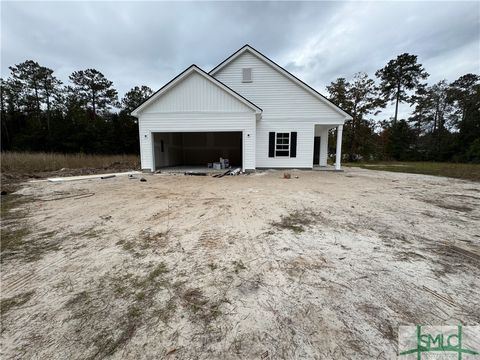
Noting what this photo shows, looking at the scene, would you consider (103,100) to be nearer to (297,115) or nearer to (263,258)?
(297,115)

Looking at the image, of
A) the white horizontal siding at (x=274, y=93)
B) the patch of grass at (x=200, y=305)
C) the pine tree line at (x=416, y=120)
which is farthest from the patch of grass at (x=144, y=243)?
the pine tree line at (x=416, y=120)

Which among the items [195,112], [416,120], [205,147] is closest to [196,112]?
[195,112]

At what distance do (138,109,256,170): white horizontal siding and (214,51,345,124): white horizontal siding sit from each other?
2.01 meters

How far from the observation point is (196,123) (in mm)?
10633

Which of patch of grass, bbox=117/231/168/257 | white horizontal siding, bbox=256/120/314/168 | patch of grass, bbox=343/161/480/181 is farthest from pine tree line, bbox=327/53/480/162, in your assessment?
patch of grass, bbox=117/231/168/257

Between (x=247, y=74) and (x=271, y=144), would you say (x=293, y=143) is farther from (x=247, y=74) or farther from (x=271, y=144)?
(x=247, y=74)

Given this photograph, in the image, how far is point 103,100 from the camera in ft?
120

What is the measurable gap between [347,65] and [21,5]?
1060 inches

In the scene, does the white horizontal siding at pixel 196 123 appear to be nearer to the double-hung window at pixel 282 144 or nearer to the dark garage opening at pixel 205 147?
the double-hung window at pixel 282 144

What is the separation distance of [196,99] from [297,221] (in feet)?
29.3

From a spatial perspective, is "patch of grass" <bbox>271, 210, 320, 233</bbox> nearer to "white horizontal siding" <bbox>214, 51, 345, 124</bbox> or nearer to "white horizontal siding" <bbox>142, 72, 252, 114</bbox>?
"white horizontal siding" <bbox>142, 72, 252, 114</bbox>

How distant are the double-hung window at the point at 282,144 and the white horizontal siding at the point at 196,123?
6.68 feet

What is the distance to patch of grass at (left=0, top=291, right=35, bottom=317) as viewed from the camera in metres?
1.70

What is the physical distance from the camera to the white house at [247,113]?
10.4 m
